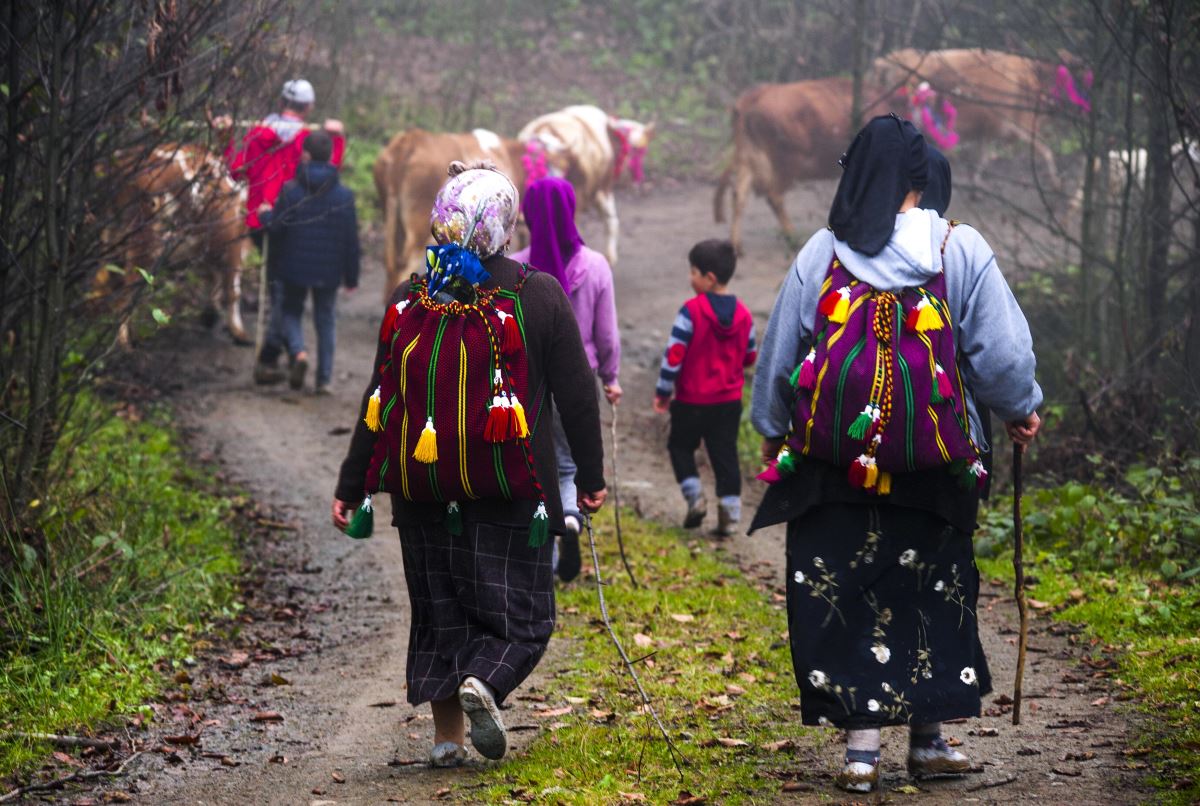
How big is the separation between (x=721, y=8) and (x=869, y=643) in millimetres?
23583

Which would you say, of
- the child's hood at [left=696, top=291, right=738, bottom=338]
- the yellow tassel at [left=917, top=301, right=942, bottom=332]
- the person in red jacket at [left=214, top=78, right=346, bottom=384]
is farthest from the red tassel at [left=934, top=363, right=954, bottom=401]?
the person in red jacket at [left=214, top=78, right=346, bottom=384]

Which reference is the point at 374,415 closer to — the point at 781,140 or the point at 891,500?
the point at 891,500

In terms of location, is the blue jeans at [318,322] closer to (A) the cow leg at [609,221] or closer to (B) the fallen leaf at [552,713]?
(A) the cow leg at [609,221]

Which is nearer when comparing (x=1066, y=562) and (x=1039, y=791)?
(x=1039, y=791)

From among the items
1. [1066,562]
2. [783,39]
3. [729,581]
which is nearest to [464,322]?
[729,581]

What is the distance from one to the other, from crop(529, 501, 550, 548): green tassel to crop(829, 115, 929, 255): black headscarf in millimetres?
1227

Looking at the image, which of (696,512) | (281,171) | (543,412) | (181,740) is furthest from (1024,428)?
(281,171)

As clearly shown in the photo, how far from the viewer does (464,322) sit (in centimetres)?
438

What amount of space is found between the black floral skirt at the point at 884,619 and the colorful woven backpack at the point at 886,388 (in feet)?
0.57

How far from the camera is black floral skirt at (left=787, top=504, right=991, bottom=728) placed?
414 centimetres

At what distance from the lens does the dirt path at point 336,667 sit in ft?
14.8

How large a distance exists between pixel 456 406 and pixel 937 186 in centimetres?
162

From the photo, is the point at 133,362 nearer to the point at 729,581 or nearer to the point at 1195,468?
the point at 729,581

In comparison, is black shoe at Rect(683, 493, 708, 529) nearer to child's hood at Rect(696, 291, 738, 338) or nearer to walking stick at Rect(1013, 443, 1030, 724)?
child's hood at Rect(696, 291, 738, 338)
